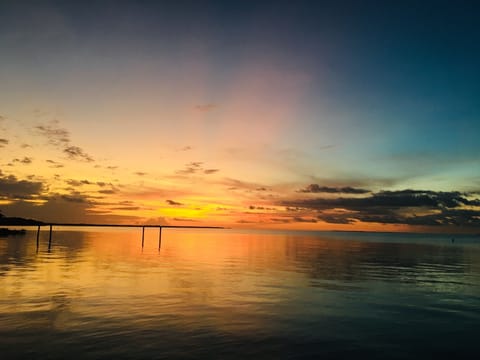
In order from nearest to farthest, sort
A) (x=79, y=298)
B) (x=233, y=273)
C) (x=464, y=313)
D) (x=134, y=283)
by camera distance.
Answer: (x=464, y=313) → (x=79, y=298) → (x=134, y=283) → (x=233, y=273)

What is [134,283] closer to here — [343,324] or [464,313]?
[343,324]

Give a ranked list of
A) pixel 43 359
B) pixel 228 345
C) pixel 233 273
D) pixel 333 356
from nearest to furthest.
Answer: pixel 43 359
pixel 333 356
pixel 228 345
pixel 233 273

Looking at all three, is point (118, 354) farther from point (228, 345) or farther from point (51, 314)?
point (51, 314)

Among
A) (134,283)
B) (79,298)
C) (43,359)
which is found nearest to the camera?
(43,359)

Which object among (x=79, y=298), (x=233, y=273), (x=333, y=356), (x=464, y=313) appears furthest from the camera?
(x=233, y=273)

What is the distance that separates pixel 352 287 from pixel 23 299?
92.6 feet

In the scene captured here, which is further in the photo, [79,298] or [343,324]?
[79,298]

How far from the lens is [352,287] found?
→ 3634 centimetres

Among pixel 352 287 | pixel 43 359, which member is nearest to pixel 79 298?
pixel 43 359

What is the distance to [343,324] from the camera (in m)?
22.8

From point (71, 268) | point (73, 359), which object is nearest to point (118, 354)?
point (73, 359)

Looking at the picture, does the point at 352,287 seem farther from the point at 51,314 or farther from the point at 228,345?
the point at 51,314

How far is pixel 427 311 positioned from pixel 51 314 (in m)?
25.5

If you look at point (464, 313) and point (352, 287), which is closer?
point (464, 313)
